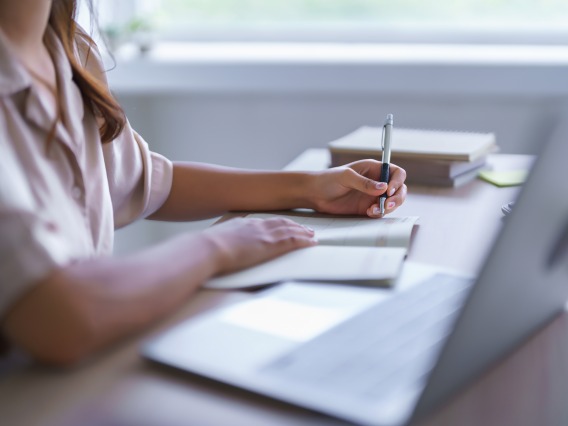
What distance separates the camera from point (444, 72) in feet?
7.63

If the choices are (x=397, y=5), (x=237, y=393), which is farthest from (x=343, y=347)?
(x=397, y=5)

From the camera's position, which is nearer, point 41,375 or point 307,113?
point 41,375

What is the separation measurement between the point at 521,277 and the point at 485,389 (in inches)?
4.2

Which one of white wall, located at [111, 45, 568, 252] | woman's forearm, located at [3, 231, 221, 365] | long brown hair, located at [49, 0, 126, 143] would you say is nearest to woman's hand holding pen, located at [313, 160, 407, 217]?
long brown hair, located at [49, 0, 126, 143]

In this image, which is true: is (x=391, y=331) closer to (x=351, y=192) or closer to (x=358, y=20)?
(x=351, y=192)

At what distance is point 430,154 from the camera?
139 centimetres

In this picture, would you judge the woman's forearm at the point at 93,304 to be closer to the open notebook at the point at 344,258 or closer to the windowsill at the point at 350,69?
the open notebook at the point at 344,258

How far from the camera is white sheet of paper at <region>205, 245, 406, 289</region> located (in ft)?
2.88

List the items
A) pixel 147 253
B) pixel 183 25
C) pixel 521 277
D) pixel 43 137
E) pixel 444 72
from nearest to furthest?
pixel 521 277 → pixel 147 253 → pixel 43 137 → pixel 444 72 → pixel 183 25

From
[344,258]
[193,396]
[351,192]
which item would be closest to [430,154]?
[351,192]

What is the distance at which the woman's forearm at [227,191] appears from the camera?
3.98 feet

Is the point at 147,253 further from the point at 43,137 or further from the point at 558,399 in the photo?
the point at 558,399

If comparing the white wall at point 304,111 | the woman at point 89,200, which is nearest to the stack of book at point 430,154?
the woman at point 89,200

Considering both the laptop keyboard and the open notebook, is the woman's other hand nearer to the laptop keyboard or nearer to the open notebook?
the open notebook
